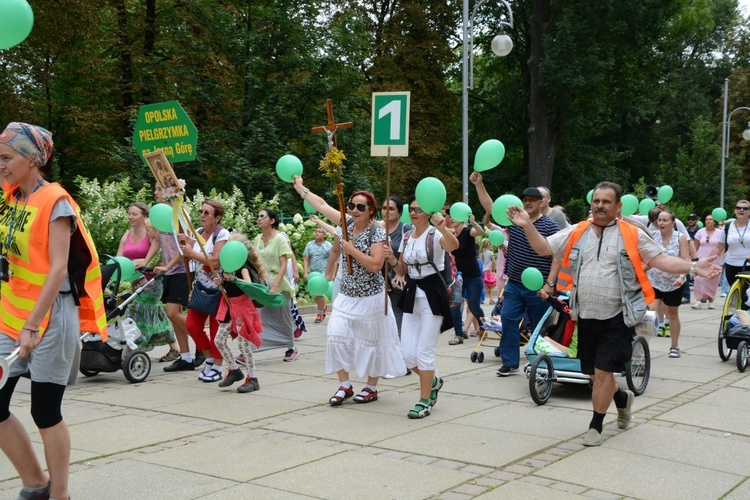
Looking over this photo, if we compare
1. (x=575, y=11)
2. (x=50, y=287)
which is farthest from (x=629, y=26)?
(x=50, y=287)

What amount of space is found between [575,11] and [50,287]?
1202 inches

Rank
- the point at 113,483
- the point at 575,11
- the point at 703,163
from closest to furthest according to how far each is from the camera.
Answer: the point at 113,483, the point at 575,11, the point at 703,163

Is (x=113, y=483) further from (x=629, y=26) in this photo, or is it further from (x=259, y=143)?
(x=629, y=26)

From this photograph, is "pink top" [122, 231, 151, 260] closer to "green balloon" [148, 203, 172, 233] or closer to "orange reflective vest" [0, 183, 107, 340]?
"green balloon" [148, 203, 172, 233]

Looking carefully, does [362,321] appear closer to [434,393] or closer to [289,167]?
[434,393]

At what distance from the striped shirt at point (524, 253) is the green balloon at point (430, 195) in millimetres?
1607

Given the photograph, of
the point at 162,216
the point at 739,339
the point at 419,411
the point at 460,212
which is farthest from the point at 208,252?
the point at 739,339

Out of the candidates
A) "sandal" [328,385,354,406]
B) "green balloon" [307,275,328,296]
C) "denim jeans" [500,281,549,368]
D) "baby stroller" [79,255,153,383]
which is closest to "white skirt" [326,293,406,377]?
"sandal" [328,385,354,406]

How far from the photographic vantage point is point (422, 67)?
35844 millimetres

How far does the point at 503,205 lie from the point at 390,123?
125cm

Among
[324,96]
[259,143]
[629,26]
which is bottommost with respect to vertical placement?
[259,143]

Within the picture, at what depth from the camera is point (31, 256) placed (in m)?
4.40

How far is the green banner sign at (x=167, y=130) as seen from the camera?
520 inches

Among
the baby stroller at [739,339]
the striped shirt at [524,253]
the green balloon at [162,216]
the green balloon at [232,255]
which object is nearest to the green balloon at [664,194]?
the baby stroller at [739,339]
